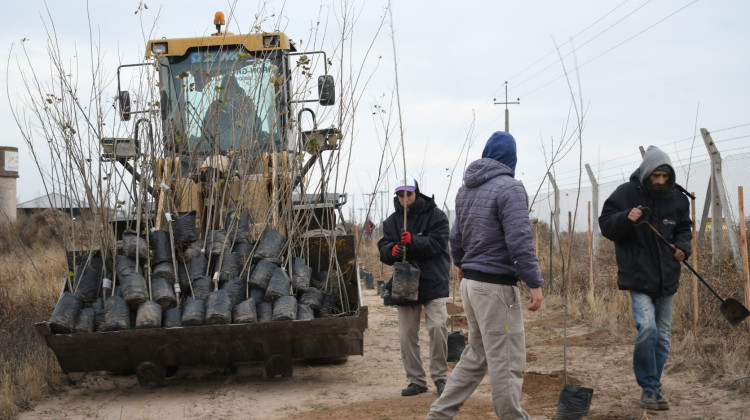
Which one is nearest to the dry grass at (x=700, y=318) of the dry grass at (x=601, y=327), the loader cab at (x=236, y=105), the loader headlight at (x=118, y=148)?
the dry grass at (x=601, y=327)

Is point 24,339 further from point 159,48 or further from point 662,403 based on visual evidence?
point 662,403

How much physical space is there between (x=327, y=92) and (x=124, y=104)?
1959mm

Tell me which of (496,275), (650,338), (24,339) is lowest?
(24,339)

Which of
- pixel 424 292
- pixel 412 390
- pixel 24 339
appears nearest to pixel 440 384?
pixel 412 390

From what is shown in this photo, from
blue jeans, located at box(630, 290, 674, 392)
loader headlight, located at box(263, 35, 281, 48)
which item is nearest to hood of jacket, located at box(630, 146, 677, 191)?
blue jeans, located at box(630, 290, 674, 392)

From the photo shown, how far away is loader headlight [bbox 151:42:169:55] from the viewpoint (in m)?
8.95

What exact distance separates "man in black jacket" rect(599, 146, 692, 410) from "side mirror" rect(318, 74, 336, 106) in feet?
10.4

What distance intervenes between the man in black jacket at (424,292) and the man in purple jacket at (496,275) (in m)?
1.51

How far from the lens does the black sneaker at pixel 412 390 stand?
6.25 meters

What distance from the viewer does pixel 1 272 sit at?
14148mm

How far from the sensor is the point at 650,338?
5.29 meters

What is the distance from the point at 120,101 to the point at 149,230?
1.37 m

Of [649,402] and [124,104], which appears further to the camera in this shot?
[124,104]

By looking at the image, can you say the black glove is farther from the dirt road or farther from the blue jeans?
the blue jeans
